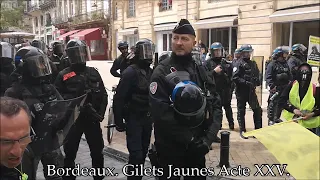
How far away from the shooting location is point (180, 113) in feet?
8.68

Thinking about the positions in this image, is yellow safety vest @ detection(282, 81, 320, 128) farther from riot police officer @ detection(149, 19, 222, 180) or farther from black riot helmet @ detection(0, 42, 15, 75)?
black riot helmet @ detection(0, 42, 15, 75)

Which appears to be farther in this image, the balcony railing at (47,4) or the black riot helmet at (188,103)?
the balcony railing at (47,4)

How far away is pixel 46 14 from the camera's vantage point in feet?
156

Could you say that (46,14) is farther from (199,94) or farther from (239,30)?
(199,94)

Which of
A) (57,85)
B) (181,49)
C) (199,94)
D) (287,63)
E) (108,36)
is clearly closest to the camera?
(199,94)

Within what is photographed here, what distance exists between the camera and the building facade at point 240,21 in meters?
13.1

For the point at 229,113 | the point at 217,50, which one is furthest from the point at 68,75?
the point at 229,113

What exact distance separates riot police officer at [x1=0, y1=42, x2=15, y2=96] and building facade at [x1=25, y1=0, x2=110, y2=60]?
2056 cm

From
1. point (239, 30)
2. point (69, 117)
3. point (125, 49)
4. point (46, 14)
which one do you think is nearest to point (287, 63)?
point (125, 49)

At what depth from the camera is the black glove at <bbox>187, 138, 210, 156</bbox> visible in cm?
273

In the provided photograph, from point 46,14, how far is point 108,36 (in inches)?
826

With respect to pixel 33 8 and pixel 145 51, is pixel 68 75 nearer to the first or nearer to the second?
pixel 145 51

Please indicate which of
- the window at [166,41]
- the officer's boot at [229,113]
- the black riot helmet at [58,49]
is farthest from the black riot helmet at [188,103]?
the window at [166,41]

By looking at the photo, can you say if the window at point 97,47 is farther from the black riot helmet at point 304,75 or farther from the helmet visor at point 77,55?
the black riot helmet at point 304,75
